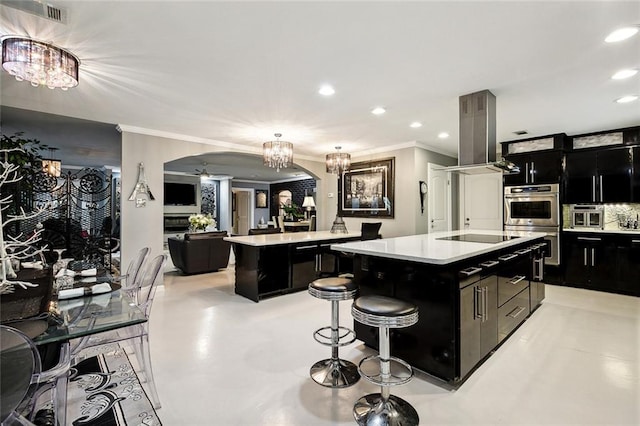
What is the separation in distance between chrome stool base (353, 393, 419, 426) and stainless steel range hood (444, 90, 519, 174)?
2.31 meters

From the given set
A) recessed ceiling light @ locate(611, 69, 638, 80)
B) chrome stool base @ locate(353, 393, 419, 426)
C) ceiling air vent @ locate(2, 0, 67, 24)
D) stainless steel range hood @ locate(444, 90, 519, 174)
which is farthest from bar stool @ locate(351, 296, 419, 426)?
recessed ceiling light @ locate(611, 69, 638, 80)

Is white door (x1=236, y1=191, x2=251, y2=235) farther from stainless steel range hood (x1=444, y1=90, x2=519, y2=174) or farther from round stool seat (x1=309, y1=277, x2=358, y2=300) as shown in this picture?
round stool seat (x1=309, y1=277, x2=358, y2=300)

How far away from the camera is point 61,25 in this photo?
2.05 metres

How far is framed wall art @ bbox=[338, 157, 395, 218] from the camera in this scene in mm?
6148

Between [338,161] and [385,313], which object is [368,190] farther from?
[385,313]

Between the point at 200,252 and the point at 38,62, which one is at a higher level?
the point at 38,62

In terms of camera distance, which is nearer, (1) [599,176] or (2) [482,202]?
(1) [599,176]

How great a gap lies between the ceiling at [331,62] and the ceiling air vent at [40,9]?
1.5 inches

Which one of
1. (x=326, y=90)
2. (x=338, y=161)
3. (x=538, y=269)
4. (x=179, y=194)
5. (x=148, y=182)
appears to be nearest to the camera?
(x=326, y=90)

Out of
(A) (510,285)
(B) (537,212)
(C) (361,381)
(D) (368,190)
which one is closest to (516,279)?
(A) (510,285)

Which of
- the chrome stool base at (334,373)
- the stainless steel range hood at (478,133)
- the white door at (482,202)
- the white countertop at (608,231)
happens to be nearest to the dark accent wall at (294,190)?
the white door at (482,202)

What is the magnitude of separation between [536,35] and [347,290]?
2.30m

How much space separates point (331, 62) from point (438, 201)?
459 cm

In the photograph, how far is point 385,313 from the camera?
5.79 feet
